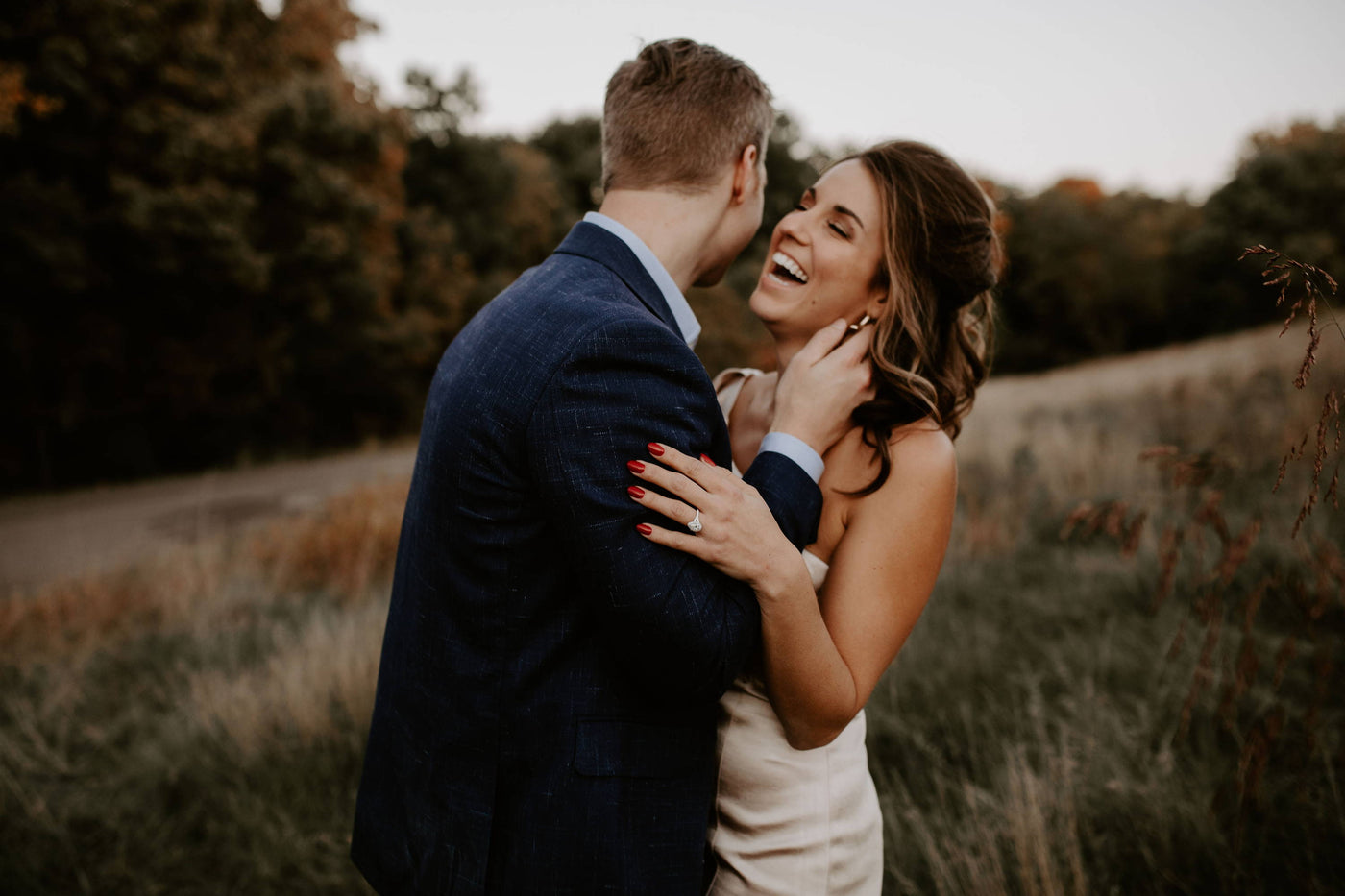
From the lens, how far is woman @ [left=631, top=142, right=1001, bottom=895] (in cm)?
148

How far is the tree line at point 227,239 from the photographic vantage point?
43.2ft

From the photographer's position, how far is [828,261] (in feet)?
7.18

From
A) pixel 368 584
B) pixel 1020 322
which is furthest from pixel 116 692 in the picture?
pixel 1020 322

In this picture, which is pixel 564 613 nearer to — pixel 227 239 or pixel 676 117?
pixel 676 117

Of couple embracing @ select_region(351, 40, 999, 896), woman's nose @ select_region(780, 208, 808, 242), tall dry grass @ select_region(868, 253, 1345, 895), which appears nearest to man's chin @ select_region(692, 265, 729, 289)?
couple embracing @ select_region(351, 40, 999, 896)

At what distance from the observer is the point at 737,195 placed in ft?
6.52

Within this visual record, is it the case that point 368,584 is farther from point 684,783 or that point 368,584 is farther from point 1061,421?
point 1061,421

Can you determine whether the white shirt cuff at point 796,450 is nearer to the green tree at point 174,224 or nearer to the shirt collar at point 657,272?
the shirt collar at point 657,272

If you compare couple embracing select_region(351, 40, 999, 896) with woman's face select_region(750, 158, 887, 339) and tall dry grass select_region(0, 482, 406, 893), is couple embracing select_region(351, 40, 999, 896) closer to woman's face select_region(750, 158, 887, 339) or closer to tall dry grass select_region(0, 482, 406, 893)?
woman's face select_region(750, 158, 887, 339)

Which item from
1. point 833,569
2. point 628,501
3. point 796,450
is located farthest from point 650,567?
point 833,569

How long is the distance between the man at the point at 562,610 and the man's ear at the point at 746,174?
35 cm

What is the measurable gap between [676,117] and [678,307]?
460mm

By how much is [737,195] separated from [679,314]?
1.41ft

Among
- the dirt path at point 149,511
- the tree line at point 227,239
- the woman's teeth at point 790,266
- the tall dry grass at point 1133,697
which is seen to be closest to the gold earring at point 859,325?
the woman's teeth at point 790,266
